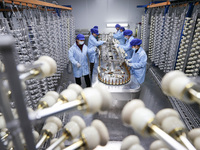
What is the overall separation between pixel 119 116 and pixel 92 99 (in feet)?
8.67

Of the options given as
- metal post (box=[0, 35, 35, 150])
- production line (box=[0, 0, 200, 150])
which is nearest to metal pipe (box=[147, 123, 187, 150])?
production line (box=[0, 0, 200, 150])

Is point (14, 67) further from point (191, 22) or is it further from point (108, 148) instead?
point (191, 22)

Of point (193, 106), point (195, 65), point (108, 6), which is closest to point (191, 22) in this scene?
point (195, 65)

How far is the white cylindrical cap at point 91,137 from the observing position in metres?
0.89

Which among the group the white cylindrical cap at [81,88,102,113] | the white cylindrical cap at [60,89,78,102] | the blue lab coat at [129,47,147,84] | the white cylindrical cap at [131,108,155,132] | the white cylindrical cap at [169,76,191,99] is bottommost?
the blue lab coat at [129,47,147,84]

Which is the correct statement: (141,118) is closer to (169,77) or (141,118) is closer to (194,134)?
(169,77)

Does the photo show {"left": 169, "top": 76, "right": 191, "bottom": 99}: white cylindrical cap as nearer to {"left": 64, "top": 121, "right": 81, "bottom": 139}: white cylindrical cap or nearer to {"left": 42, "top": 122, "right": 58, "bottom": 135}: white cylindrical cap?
{"left": 64, "top": 121, "right": 81, "bottom": 139}: white cylindrical cap

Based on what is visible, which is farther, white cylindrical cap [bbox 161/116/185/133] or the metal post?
white cylindrical cap [bbox 161/116/185/133]

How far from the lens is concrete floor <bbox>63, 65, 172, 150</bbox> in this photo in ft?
8.49

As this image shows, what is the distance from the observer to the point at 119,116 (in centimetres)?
322

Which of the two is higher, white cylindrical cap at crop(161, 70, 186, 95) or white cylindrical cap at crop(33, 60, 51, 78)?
white cylindrical cap at crop(33, 60, 51, 78)

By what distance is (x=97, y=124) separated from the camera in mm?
978

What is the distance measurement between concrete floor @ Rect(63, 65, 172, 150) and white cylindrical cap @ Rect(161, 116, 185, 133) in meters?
1.71

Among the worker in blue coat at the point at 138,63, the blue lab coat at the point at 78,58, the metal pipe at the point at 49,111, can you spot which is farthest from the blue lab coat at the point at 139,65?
the metal pipe at the point at 49,111
